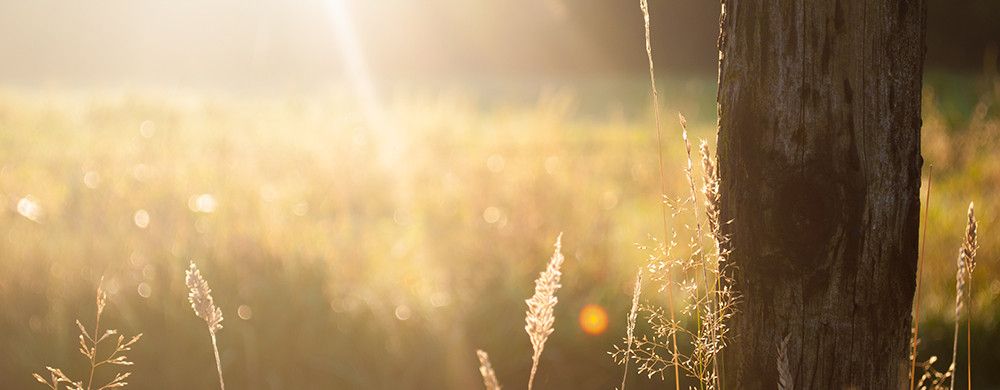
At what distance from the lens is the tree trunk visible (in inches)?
61.4

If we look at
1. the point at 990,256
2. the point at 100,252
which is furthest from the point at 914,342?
the point at 100,252

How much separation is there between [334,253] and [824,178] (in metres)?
2.57

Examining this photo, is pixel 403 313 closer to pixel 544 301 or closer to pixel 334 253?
pixel 334 253

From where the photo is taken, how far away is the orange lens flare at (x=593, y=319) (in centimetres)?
354

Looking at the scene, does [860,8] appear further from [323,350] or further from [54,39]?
[54,39]

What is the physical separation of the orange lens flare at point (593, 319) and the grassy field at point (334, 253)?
3 centimetres

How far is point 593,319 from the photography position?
356 centimetres

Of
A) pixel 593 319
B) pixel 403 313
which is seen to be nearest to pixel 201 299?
pixel 403 313

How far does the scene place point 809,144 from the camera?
158cm

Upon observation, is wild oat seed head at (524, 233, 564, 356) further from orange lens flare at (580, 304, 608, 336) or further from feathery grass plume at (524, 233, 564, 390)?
orange lens flare at (580, 304, 608, 336)

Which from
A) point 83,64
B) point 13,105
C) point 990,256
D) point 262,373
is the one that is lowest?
point 262,373

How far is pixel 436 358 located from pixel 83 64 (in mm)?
18014

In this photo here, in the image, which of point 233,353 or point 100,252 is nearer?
point 233,353

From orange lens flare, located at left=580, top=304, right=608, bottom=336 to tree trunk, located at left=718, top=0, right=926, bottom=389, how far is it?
1.84 meters
